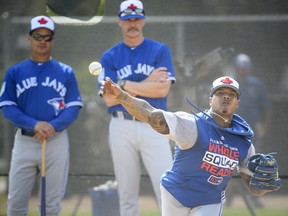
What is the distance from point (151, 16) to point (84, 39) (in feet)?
2.23

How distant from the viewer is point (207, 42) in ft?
21.5

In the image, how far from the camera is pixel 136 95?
18.4ft

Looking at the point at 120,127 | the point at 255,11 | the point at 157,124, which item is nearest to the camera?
the point at 157,124

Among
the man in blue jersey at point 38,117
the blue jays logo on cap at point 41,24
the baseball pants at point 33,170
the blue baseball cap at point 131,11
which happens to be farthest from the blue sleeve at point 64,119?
the blue baseball cap at point 131,11

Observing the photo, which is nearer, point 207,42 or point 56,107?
point 56,107

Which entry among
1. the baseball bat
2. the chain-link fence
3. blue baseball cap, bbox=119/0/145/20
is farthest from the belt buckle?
the chain-link fence

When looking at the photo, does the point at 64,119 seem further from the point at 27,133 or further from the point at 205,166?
the point at 205,166

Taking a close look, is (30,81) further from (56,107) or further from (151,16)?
(151,16)

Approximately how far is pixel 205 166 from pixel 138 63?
157 centimetres

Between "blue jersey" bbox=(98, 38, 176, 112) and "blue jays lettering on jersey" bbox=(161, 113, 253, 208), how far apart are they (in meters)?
1.26

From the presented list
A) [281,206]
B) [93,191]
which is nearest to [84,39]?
[93,191]

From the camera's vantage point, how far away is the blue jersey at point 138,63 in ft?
18.7

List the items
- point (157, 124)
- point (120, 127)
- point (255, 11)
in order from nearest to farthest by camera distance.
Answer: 1. point (157, 124)
2. point (120, 127)
3. point (255, 11)

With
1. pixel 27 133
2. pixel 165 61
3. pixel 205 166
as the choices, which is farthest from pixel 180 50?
pixel 205 166
